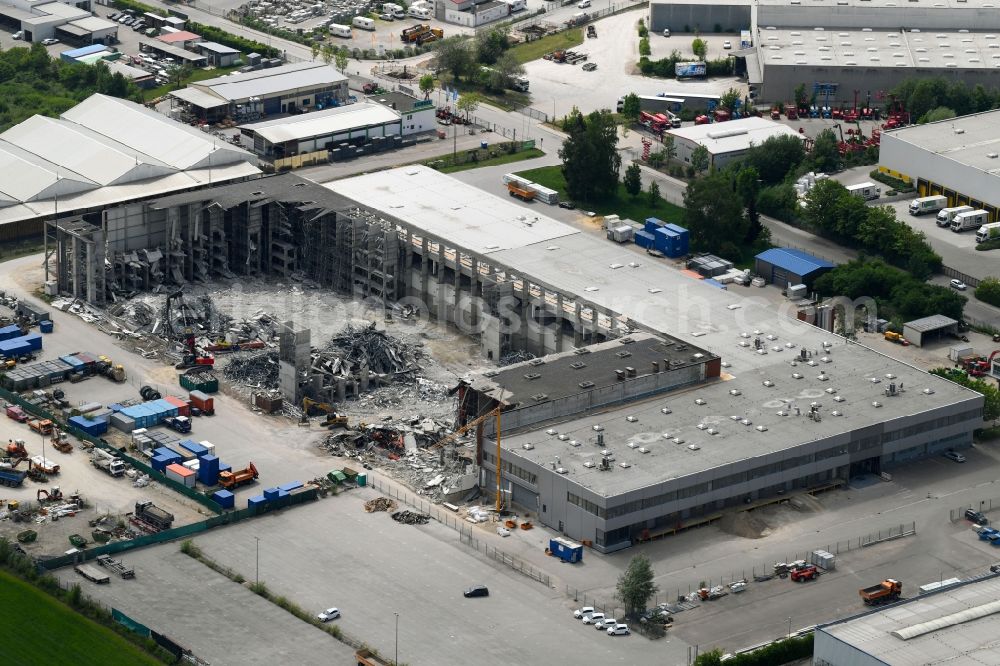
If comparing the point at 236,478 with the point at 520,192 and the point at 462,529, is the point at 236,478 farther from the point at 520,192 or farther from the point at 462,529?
the point at 520,192

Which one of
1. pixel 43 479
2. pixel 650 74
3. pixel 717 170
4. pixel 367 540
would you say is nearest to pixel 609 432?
pixel 367 540

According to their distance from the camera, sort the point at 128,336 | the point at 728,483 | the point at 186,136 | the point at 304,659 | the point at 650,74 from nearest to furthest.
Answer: the point at 304,659, the point at 728,483, the point at 128,336, the point at 186,136, the point at 650,74

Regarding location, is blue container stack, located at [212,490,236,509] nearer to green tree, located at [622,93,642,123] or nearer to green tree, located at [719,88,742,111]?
green tree, located at [622,93,642,123]

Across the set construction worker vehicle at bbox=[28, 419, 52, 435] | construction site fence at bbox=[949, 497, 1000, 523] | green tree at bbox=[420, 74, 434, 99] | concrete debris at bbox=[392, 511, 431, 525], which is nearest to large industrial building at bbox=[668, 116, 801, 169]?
green tree at bbox=[420, 74, 434, 99]

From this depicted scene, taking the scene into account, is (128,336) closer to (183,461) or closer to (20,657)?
(183,461)

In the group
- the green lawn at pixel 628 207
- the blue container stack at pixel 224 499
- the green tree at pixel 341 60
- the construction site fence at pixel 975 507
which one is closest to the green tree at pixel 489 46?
the green tree at pixel 341 60

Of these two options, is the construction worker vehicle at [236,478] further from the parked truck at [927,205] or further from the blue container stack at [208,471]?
the parked truck at [927,205]
